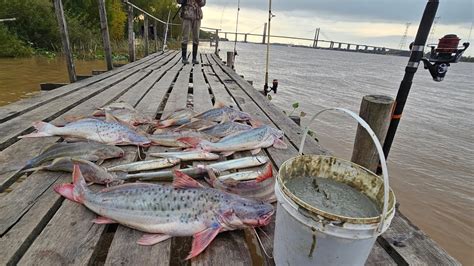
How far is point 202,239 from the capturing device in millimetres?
1859

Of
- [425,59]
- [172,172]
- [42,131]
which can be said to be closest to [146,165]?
[172,172]

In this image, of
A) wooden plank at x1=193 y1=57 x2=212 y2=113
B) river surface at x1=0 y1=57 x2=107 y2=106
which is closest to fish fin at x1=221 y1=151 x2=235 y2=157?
wooden plank at x1=193 y1=57 x2=212 y2=113

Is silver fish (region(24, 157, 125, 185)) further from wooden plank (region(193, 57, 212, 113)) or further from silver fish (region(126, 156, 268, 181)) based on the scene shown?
wooden plank (region(193, 57, 212, 113))

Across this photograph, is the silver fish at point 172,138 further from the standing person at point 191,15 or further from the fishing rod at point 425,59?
the standing person at point 191,15

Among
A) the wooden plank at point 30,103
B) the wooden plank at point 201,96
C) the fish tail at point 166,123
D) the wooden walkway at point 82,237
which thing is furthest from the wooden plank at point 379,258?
the wooden plank at point 30,103

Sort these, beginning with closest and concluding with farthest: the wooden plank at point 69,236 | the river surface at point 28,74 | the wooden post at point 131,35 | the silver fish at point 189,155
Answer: the wooden plank at point 69,236 → the silver fish at point 189,155 → the river surface at point 28,74 → the wooden post at point 131,35

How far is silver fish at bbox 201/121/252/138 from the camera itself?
3573 millimetres

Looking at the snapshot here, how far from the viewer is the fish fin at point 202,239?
70.3 inches

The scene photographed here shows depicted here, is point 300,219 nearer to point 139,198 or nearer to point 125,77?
point 139,198

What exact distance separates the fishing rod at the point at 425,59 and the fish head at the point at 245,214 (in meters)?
1.96

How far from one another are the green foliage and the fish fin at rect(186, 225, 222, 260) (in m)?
20.5

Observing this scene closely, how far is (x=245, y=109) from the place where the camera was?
5.27 metres

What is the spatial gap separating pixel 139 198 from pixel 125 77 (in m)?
6.34

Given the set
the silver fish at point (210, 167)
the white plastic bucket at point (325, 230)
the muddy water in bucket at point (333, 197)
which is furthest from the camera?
the silver fish at point (210, 167)
